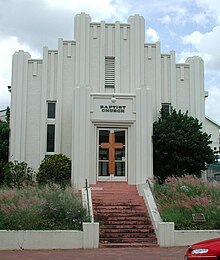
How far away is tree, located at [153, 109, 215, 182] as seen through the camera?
24.2 meters

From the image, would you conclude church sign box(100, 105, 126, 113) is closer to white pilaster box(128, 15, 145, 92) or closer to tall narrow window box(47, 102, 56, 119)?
white pilaster box(128, 15, 145, 92)

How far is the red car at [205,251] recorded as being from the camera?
33.5 feet

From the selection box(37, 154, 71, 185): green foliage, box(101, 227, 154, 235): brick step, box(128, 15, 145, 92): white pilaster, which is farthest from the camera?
box(128, 15, 145, 92): white pilaster

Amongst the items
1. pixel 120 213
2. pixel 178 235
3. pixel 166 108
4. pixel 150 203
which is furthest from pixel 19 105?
pixel 178 235

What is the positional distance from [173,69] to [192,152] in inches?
227

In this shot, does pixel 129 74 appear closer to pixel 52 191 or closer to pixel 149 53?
pixel 149 53

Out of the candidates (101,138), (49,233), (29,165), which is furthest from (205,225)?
(29,165)

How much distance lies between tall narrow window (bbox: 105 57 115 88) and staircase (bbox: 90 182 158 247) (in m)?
7.11

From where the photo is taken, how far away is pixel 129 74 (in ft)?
89.7

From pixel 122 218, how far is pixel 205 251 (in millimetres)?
8458

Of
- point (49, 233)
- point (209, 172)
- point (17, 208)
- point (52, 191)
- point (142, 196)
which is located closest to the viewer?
point (49, 233)

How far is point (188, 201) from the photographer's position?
18906 mm

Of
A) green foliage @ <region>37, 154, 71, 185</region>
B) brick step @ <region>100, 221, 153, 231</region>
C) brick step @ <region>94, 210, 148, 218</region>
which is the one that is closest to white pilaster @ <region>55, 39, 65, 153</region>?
green foliage @ <region>37, 154, 71, 185</region>

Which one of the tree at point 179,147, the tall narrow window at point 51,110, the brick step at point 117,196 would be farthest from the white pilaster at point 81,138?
the tree at point 179,147
